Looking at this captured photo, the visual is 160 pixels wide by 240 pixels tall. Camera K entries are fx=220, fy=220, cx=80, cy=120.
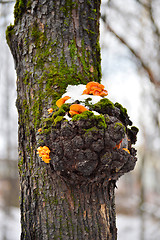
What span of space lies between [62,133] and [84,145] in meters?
0.13

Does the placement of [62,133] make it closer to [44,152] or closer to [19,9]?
[44,152]

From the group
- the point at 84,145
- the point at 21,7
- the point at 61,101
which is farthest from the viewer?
the point at 21,7

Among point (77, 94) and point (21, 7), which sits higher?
point (21, 7)

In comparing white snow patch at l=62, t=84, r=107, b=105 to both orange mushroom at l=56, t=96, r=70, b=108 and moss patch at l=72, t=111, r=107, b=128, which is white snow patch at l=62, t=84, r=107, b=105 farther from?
moss patch at l=72, t=111, r=107, b=128

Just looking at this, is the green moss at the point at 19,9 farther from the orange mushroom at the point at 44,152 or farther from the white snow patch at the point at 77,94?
the orange mushroom at the point at 44,152

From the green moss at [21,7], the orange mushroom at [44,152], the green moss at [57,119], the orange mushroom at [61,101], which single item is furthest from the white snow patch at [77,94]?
the green moss at [21,7]

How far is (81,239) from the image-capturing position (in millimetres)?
1240

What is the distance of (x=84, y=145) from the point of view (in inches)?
44.8

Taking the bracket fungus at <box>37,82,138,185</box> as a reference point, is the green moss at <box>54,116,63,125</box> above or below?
above

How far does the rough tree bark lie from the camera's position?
116cm

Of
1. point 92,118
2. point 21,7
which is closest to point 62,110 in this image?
point 92,118

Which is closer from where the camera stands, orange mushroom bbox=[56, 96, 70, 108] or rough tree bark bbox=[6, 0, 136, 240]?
rough tree bark bbox=[6, 0, 136, 240]

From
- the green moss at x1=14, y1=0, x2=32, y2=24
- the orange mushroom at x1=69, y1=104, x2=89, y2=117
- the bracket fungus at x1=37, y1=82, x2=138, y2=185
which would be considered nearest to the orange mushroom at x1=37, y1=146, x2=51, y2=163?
the bracket fungus at x1=37, y1=82, x2=138, y2=185

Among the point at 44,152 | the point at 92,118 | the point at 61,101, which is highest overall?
the point at 61,101
